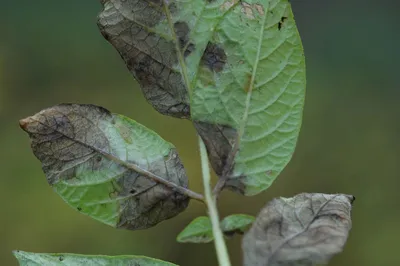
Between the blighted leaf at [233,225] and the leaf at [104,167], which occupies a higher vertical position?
the leaf at [104,167]

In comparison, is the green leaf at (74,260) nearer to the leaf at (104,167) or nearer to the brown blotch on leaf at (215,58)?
the leaf at (104,167)

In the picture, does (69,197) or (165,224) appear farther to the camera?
(165,224)

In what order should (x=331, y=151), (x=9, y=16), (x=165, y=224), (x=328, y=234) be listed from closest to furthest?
1. (x=328, y=234)
2. (x=165, y=224)
3. (x=331, y=151)
4. (x=9, y=16)

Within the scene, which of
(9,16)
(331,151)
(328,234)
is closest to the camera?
(328,234)

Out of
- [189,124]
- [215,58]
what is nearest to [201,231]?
[215,58]

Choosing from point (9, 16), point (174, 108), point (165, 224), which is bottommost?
point (165, 224)

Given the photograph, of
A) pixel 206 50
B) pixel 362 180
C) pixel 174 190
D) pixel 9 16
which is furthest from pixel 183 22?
pixel 9 16

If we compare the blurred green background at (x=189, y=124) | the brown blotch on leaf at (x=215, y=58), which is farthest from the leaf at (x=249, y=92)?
the blurred green background at (x=189, y=124)

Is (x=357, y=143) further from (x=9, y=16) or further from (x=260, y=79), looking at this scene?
(x=260, y=79)
